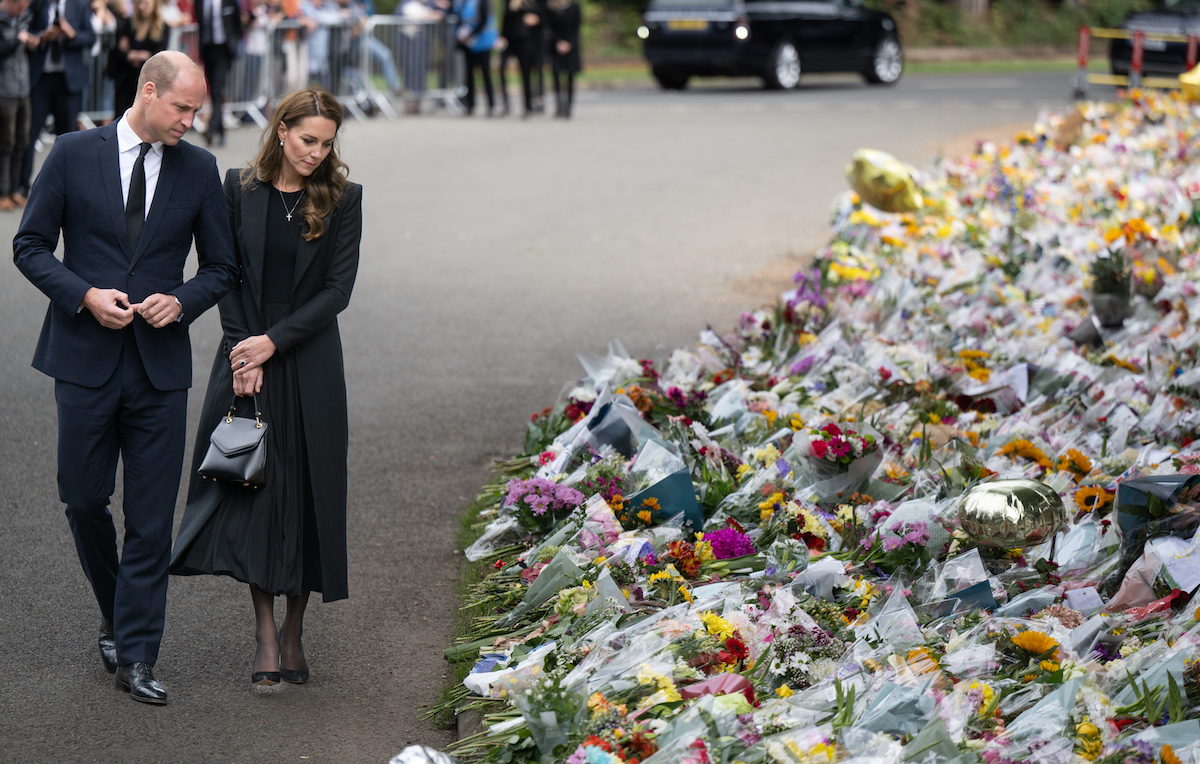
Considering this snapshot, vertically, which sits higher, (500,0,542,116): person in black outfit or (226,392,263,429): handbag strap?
(500,0,542,116): person in black outfit

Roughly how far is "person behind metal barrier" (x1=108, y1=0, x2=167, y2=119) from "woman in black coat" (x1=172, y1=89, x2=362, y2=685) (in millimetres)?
8002

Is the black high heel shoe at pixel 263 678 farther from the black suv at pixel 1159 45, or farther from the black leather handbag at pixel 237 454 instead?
the black suv at pixel 1159 45

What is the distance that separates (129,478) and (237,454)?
1.10 feet

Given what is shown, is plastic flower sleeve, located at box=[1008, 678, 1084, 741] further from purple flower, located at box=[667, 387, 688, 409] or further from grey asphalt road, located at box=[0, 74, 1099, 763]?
purple flower, located at box=[667, 387, 688, 409]

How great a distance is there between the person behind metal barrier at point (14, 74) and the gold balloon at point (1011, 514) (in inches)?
312

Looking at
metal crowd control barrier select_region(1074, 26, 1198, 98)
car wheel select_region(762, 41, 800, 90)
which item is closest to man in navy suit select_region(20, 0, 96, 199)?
car wheel select_region(762, 41, 800, 90)

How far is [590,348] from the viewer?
8.07 metres

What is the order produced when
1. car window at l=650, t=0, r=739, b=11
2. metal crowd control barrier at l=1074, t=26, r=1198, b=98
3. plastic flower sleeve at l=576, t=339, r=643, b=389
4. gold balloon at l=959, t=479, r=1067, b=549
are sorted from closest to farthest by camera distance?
1. gold balloon at l=959, t=479, r=1067, b=549
2. plastic flower sleeve at l=576, t=339, r=643, b=389
3. metal crowd control barrier at l=1074, t=26, r=1198, b=98
4. car window at l=650, t=0, r=739, b=11

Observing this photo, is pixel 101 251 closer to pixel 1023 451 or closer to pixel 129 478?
pixel 129 478

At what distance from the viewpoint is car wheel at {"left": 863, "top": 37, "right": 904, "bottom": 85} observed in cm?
2395

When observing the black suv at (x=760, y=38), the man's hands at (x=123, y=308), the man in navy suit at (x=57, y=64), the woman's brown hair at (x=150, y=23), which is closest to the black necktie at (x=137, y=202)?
the man's hands at (x=123, y=308)

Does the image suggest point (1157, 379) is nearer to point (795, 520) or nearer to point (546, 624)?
point (795, 520)

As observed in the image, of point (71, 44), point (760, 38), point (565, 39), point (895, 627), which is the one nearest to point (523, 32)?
point (565, 39)

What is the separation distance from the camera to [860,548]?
448cm
